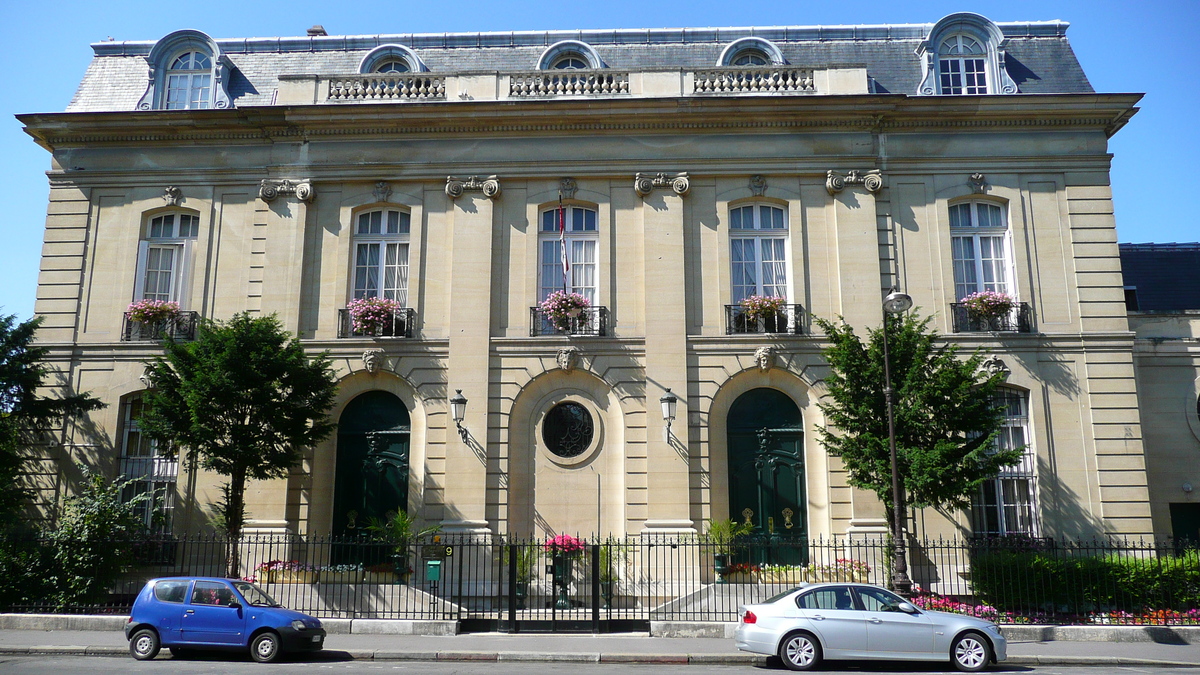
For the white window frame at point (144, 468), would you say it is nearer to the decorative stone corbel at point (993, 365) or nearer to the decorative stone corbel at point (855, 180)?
the decorative stone corbel at point (855, 180)

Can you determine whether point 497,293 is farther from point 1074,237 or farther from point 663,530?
point 1074,237

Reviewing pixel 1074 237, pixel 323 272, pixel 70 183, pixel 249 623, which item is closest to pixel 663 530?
pixel 249 623

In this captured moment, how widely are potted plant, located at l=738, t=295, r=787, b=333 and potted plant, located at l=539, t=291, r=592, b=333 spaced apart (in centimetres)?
403

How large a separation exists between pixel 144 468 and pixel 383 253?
8.05 meters

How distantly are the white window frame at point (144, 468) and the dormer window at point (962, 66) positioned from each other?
884 inches

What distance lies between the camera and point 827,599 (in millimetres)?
12883

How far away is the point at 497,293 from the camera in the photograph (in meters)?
21.5

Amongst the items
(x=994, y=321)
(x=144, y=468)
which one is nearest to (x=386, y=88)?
(x=144, y=468)

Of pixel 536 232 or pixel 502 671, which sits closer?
pixel 502 671

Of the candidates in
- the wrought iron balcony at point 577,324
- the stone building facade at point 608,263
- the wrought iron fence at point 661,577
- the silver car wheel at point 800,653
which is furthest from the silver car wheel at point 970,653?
the wrought iron balcony at point 577,324

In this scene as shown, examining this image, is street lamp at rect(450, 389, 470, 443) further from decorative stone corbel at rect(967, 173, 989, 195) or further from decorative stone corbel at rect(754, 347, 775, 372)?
decorative stone corbel at rect(967, 173, 989, 195)

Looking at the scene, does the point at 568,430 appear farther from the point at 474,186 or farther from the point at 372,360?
the point at 474,186

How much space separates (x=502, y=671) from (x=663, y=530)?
7.74m

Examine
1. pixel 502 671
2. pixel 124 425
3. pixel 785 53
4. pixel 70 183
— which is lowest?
pixel 502 671
